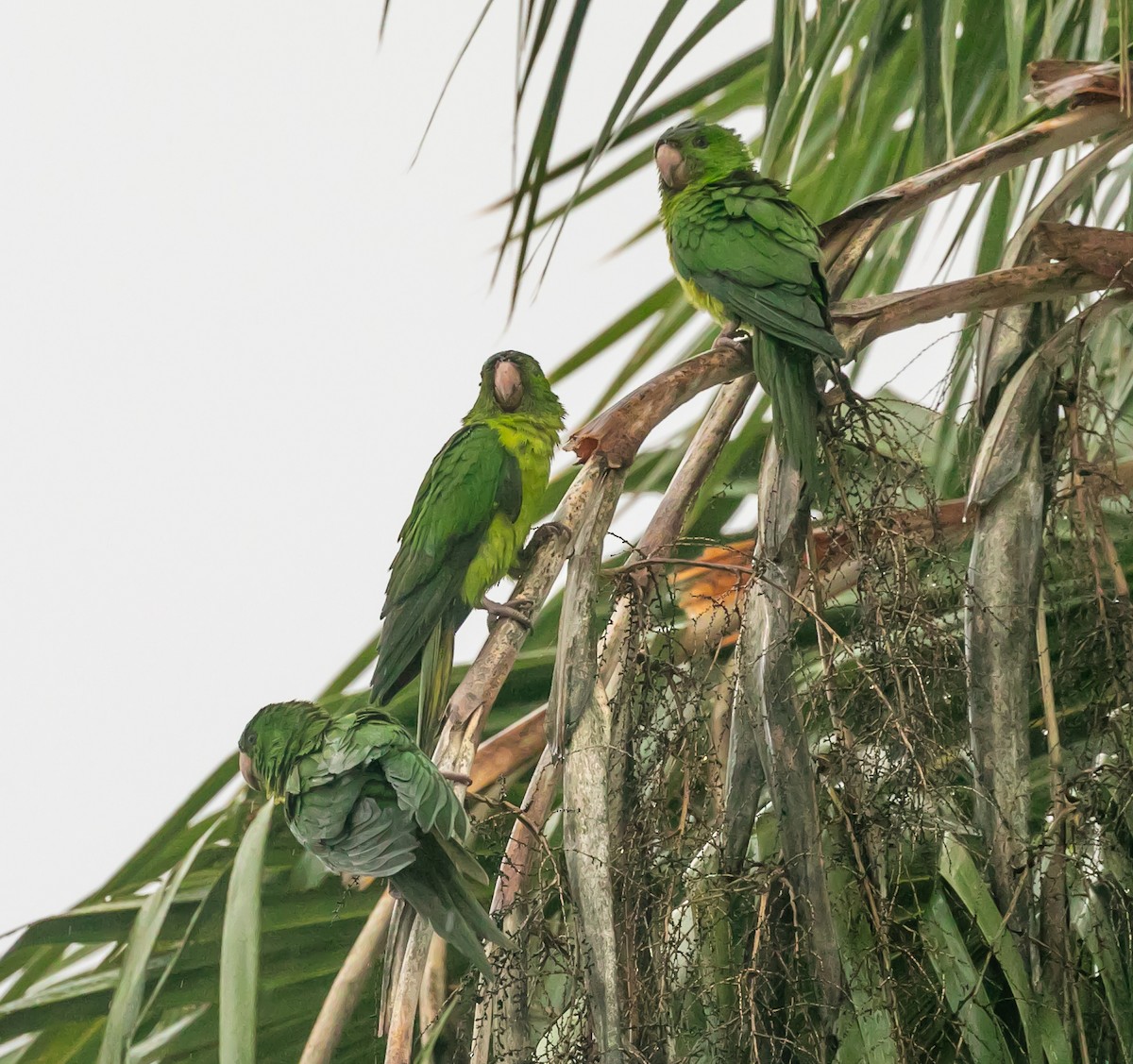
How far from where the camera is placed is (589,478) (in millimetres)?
1090

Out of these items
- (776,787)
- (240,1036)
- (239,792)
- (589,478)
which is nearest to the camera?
(240,1036)

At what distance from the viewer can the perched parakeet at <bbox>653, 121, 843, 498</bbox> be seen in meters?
1.19

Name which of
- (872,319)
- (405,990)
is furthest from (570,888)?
(872,319)

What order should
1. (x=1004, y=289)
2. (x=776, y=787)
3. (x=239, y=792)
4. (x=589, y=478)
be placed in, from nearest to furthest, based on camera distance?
1. (x=776, y=787)
2. (x=589, y=478)
3. (x=1004, y=289)
4. (x=239, y=792)

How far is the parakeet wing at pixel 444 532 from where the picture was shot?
5.12 feet

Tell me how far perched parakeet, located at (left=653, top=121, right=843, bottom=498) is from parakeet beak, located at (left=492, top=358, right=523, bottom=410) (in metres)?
0.31

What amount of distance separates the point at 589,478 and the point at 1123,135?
725mm

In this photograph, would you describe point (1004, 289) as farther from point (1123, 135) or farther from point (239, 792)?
point (239, 792)

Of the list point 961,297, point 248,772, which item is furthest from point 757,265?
point 248,772

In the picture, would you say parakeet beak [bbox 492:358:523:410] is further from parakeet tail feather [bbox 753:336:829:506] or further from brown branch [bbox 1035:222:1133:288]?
brown branch [bbox 1035:222:1133:288]

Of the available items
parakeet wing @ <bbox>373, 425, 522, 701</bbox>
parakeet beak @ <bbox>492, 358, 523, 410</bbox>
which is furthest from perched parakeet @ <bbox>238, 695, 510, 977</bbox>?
parakeet beak @ <bbox>492, 358, 523, 410</bbox>

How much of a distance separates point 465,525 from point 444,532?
3 cm

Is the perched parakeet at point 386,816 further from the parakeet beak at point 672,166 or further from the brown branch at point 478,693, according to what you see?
the parakeet beak at point 672,166

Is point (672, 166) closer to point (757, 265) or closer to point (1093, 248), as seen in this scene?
point (757, 265)
